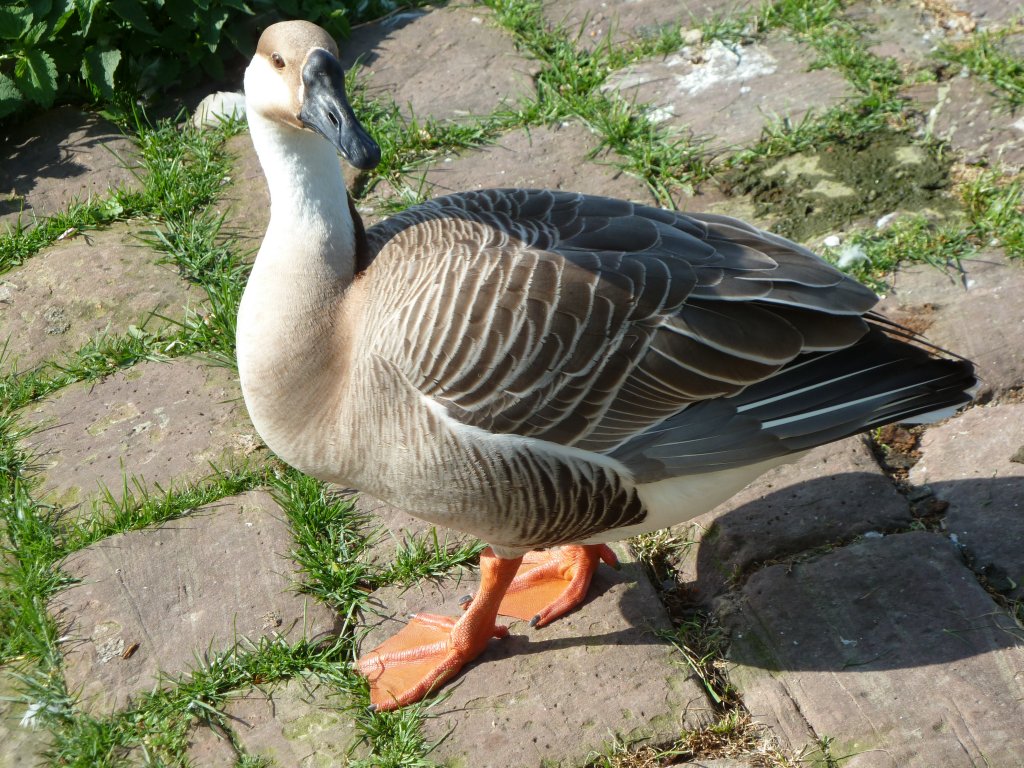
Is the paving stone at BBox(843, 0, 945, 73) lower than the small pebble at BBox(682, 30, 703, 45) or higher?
lower

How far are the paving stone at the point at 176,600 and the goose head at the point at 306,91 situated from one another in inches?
61.8

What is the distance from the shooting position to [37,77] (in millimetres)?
5234

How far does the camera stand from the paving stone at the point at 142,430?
399cm

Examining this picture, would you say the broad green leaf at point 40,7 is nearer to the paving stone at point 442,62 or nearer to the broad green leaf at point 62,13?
the broad green leaf at point 62,13

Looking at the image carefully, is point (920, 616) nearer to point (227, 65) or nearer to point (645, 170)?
point (645, 170)

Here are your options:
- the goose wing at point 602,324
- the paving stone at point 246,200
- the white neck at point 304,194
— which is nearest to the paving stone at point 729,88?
the paving stone at point 246,200

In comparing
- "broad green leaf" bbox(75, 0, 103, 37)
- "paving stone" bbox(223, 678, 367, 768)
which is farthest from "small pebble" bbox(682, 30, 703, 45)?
"paving stone" bbox(223, 678, 367, 768)

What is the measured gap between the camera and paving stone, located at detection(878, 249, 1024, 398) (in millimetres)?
3963

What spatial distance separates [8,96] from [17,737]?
349 cm

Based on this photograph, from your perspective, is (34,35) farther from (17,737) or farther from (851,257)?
(851,257)

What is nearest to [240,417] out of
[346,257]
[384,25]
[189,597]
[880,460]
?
[189,597]

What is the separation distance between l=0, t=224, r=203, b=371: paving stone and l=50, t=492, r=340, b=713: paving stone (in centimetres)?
119

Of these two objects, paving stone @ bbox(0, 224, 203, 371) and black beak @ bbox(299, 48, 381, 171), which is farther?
paving stone @ bbox(0, 224, 203, 371)

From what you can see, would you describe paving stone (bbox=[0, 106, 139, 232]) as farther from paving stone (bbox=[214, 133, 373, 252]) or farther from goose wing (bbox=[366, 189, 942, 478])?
goose wing (bbox=[366, 189, 942, 478])
